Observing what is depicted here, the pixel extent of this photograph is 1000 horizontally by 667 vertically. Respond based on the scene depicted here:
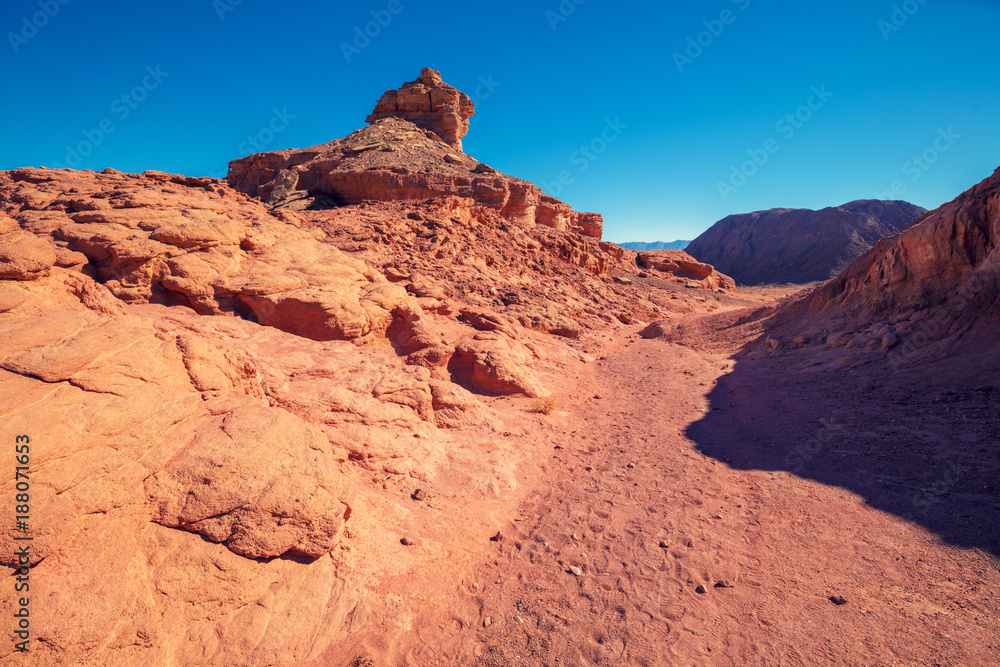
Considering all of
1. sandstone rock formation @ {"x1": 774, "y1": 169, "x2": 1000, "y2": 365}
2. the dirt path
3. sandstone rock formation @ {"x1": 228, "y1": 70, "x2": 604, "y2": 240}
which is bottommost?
the dirt path

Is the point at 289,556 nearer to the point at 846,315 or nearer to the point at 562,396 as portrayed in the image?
the point at 562,396

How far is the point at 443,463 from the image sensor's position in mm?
5777

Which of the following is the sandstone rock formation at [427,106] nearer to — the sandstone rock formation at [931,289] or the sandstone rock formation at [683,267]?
the sandstone rock formation at [683,267]

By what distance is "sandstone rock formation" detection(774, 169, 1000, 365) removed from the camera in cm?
759

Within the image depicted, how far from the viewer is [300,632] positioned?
128 inches

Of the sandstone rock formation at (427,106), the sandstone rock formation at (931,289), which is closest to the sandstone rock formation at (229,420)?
the sandstone rock formation at (931,289)

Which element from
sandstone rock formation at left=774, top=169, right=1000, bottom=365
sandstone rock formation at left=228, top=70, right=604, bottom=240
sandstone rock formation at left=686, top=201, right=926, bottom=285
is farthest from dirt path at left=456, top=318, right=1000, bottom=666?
sandstone rock formation at left=686, top=201, right=926, bottom=285

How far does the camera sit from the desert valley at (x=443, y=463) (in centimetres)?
305

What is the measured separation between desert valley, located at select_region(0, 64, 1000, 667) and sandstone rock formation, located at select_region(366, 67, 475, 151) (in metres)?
19.9

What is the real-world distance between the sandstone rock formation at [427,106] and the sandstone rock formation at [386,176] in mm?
201

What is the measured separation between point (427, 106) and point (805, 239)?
5038cm

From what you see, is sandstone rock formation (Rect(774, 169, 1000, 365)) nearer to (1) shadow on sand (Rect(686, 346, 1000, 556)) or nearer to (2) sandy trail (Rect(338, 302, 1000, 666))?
(1) shadow on sand (Rect(686, 346, 1000, 556))

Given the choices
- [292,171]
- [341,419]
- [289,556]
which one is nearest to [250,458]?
[289,556]

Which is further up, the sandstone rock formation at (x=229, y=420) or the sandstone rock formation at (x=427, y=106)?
the sandstone rock formation at (x=427, y=106)
